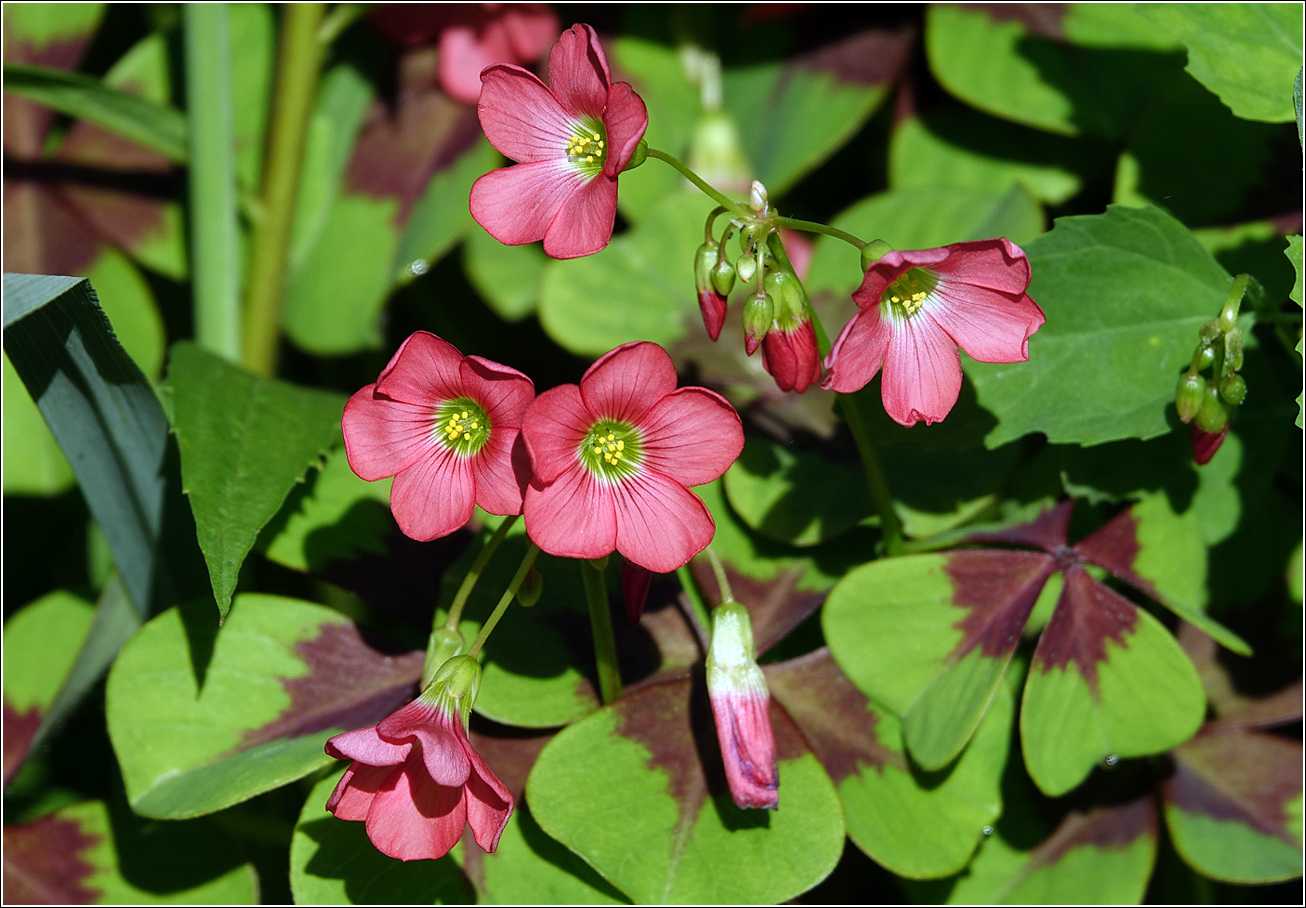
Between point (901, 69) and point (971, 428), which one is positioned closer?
point (971, 428)

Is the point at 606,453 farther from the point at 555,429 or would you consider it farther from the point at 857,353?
the point at 857,353

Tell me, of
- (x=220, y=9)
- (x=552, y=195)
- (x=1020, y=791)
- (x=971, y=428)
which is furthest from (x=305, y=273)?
(x=1020, y=791)

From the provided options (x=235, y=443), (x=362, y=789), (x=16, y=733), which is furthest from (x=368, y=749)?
(x=16, y=733)

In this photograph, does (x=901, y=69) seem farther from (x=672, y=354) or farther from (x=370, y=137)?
(x=370, y=137)

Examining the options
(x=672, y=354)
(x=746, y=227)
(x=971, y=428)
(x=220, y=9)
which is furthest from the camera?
(x=220, y=9)

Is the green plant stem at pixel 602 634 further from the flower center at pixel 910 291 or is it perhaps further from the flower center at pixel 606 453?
the flower center at pixel 910 291

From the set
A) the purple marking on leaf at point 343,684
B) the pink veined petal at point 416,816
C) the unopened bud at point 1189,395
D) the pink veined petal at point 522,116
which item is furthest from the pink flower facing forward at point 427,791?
the unopened bud at point 1189,395

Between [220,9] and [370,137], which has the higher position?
[220,9]
